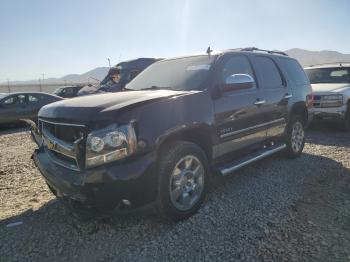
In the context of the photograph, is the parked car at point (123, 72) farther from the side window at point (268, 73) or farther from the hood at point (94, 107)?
the hood at point (94, 107)

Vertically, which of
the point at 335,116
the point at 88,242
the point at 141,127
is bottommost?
the point at 88,242

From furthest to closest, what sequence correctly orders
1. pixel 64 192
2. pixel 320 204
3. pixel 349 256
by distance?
pixel 320 204 → pixel 64 192 → pixel 349 256

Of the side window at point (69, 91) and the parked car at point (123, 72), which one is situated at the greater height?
the parked car at point (123, 72)

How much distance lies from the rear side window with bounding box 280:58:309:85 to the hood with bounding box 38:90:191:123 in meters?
2.98

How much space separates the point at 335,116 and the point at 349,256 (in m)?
6.36

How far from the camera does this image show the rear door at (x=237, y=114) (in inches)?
161

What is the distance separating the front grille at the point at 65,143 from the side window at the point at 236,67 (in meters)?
1.93

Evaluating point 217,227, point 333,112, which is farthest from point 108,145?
point 333,112

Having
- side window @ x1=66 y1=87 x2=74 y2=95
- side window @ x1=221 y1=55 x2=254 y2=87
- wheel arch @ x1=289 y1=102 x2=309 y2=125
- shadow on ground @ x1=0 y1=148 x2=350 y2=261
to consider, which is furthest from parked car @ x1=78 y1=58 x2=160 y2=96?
side window @ x1=66 y1=87 x2=74 y2=95

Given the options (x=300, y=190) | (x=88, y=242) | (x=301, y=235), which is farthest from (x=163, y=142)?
(x=300, y=190)

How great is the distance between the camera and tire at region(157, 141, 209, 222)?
3346mm

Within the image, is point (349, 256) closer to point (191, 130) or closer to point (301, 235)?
point (301, 235)

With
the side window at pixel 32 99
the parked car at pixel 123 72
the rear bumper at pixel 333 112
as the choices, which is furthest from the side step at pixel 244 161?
the side window at pixel 32 99

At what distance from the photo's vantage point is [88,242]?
3318mm
